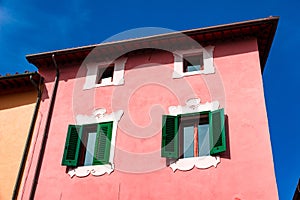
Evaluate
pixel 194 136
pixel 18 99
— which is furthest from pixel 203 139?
pixel 18 99

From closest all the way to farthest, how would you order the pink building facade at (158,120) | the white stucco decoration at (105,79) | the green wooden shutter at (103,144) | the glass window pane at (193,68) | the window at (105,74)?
the pink building facade at (158,120), the green wooden shutter at (103,144), the glass window pane at (193,68), the white stucco decoration at (105,79), the window at (105,74)

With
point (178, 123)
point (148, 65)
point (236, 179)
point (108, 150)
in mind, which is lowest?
point (236, 179)

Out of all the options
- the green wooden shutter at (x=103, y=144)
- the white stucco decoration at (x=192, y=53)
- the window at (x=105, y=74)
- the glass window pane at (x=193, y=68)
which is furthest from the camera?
the window at (x=105, y=74)

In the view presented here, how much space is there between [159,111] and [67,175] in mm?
3062

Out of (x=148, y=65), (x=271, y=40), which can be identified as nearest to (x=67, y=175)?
(x=148, y=65)

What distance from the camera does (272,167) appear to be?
380 inches

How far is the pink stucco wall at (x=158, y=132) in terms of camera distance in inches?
388

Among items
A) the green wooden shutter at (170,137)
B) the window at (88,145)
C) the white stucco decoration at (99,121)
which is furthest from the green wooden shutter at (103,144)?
the green wooden shutter at (170,137)

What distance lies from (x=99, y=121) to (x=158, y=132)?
1.91 metres

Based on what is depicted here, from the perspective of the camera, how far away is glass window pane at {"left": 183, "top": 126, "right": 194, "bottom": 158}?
10.6 m

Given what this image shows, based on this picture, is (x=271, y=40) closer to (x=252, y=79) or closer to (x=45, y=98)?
(x=252, y=79)

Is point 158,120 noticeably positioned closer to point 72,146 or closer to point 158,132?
point 158,132

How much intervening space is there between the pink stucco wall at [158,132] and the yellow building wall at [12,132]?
1.54ft

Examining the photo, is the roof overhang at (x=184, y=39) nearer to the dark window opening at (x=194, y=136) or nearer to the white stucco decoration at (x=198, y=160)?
the white stucco decoration at (x=198, y=160)
